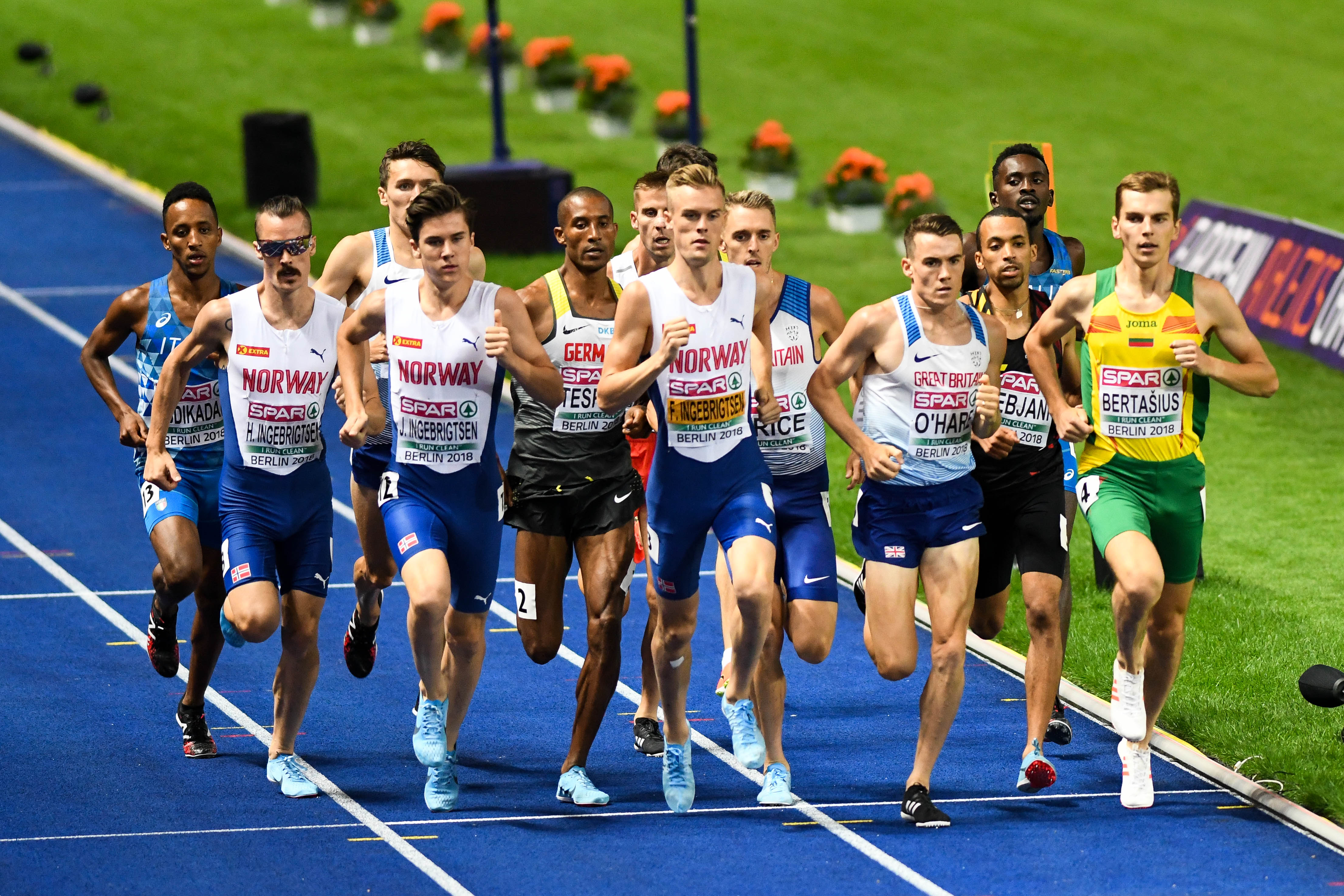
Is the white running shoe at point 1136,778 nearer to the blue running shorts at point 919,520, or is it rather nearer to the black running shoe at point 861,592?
the blue running shorts at point 919,520

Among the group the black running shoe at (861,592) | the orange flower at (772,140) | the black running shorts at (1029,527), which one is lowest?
the black running shoe at (861,592)

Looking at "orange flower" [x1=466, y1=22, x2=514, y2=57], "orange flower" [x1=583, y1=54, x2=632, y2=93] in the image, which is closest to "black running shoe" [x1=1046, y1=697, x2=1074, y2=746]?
"orange flower" [x1=583, y1=54, x2=632, y2=93]

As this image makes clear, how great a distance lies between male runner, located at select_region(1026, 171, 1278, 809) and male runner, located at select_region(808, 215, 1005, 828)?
1.58ft

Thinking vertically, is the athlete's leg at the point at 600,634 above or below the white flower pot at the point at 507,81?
below

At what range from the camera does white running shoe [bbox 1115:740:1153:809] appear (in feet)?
30.2

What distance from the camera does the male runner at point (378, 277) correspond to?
389 inches

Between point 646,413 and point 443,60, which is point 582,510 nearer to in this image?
point 646,413

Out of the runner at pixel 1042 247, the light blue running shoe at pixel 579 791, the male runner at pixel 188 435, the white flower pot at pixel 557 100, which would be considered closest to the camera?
the light blue running shoe at pixel 579 791

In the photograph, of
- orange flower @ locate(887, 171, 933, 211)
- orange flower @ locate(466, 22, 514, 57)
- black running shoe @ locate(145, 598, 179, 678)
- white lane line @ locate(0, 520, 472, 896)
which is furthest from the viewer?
orange flower @ locate(466, 22, 514, 57)

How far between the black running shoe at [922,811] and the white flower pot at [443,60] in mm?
25725

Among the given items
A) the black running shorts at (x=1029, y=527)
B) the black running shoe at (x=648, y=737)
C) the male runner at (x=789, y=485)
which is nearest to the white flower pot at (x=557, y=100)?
the male runner at (x=789, y=485)

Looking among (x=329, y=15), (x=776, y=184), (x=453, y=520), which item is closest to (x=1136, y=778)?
(x=453, y=520)

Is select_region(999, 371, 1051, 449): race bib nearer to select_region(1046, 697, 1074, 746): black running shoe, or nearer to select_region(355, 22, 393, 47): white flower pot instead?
select_region(1046, 697, 1074, 746): black running shoe

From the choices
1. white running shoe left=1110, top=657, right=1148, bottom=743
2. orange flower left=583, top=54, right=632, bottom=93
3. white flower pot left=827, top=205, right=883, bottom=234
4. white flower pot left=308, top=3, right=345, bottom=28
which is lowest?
white running shoe left=1110, top=657, right=1148, bottom=743
